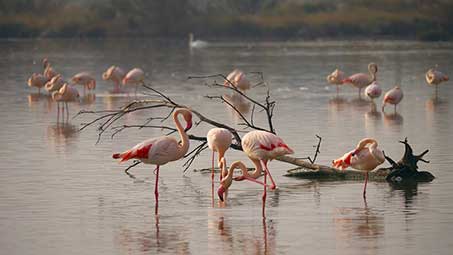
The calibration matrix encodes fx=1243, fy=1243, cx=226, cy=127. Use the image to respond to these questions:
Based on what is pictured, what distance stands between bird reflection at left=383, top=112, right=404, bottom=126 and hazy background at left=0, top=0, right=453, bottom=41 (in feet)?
179

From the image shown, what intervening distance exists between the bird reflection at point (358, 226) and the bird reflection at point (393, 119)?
27.9 feet

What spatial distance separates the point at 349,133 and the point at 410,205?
6.41 meters

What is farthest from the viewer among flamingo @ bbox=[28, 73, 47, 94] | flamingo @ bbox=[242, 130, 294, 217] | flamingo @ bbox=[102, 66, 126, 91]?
flamingo @ bbox=[102, 66, 126, 91]

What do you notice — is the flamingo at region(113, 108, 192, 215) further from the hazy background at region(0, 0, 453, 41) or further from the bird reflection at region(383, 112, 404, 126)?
the hazy background at region(0, 0, 453, 41)

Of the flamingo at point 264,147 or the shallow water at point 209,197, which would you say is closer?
the shallow water at point 209,197

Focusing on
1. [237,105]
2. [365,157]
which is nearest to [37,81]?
[237,105]

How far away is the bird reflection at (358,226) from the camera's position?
10969 mm

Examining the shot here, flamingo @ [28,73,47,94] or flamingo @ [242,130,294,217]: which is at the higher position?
flamingo @ [28,73,47,94]

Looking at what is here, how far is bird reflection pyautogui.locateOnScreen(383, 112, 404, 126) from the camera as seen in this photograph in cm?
2104

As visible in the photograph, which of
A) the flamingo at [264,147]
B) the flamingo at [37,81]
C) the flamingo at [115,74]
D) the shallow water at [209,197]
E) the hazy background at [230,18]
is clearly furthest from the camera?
the hazy background at [230,18]

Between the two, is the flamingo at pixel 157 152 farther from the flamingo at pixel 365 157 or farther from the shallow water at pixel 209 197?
the flamingo at pixel 365 157

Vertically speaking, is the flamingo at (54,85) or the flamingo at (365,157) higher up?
the flamingo at (54,85)

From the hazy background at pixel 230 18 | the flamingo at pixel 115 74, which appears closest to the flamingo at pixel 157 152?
the flamingo at pixel 115 74

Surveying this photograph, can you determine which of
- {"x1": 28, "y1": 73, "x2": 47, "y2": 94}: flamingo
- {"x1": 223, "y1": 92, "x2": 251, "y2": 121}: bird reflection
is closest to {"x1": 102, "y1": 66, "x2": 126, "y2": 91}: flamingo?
{"x1": 28, "y1": 73, "x2": 47, "y2": 94}: flamingo
